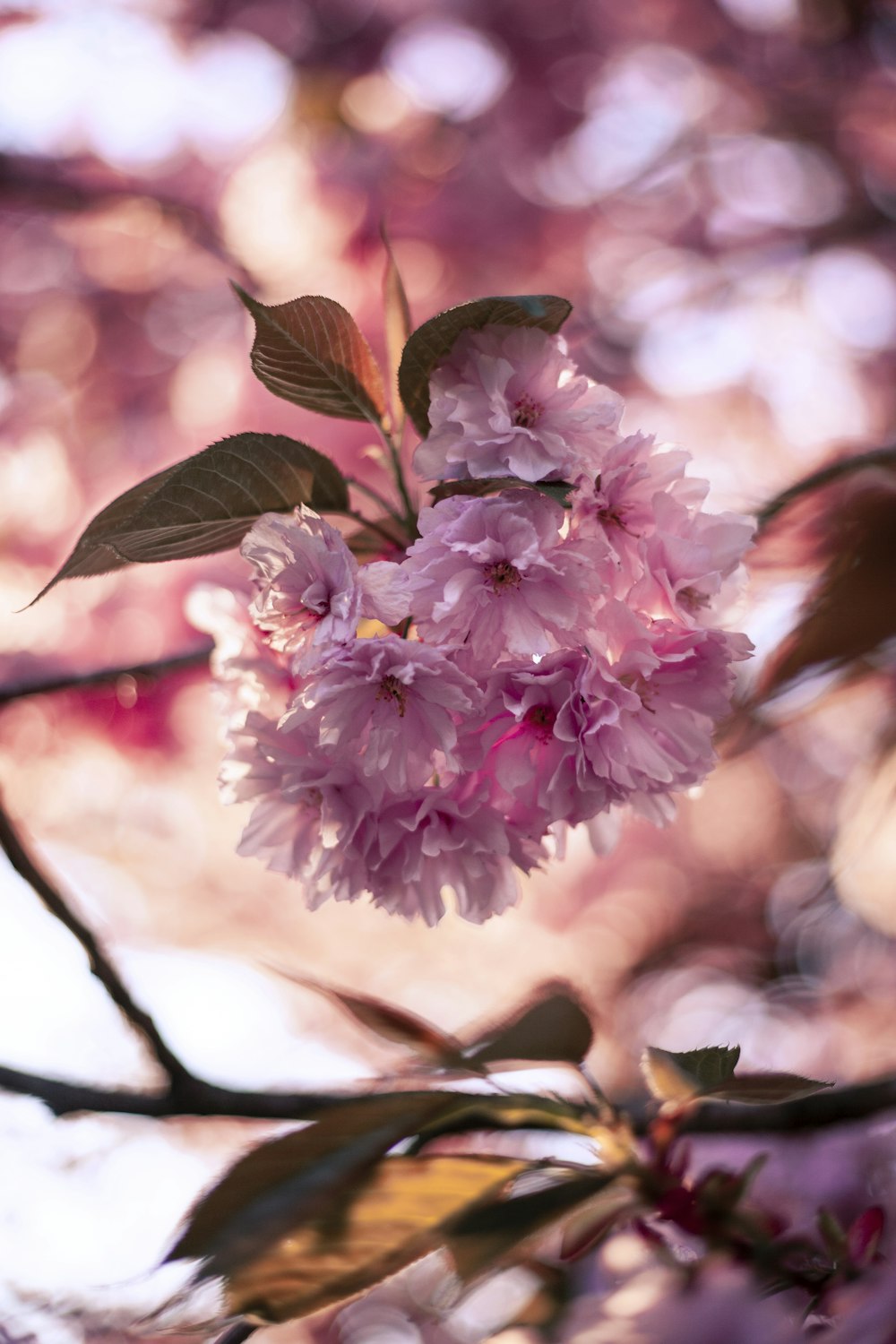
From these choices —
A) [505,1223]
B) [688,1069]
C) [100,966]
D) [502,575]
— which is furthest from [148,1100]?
[502,575]

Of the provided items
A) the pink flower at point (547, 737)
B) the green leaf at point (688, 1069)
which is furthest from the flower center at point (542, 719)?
the green leaf at point (688, 1069)

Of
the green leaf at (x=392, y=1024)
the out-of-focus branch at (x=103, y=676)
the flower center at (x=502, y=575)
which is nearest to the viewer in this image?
the flower center at (x=502, y=575)

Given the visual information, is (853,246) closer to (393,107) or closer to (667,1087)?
(393,107)

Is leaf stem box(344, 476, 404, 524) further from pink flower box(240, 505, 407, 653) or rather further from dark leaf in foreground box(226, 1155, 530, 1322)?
dark leaf in foreground box(226, 1155, 530, 1322)

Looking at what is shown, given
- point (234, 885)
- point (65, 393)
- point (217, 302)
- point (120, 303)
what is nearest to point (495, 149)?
point (217, 302)

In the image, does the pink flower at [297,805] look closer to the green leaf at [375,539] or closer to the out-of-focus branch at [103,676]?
the green leaf at [375,539]

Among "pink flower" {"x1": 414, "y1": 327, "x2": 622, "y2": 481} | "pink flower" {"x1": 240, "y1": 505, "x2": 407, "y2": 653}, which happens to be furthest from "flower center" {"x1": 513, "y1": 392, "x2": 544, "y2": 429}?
"pink flower" {"x1": 240, "y1": 505, "x2": 407, "y2": 653}
